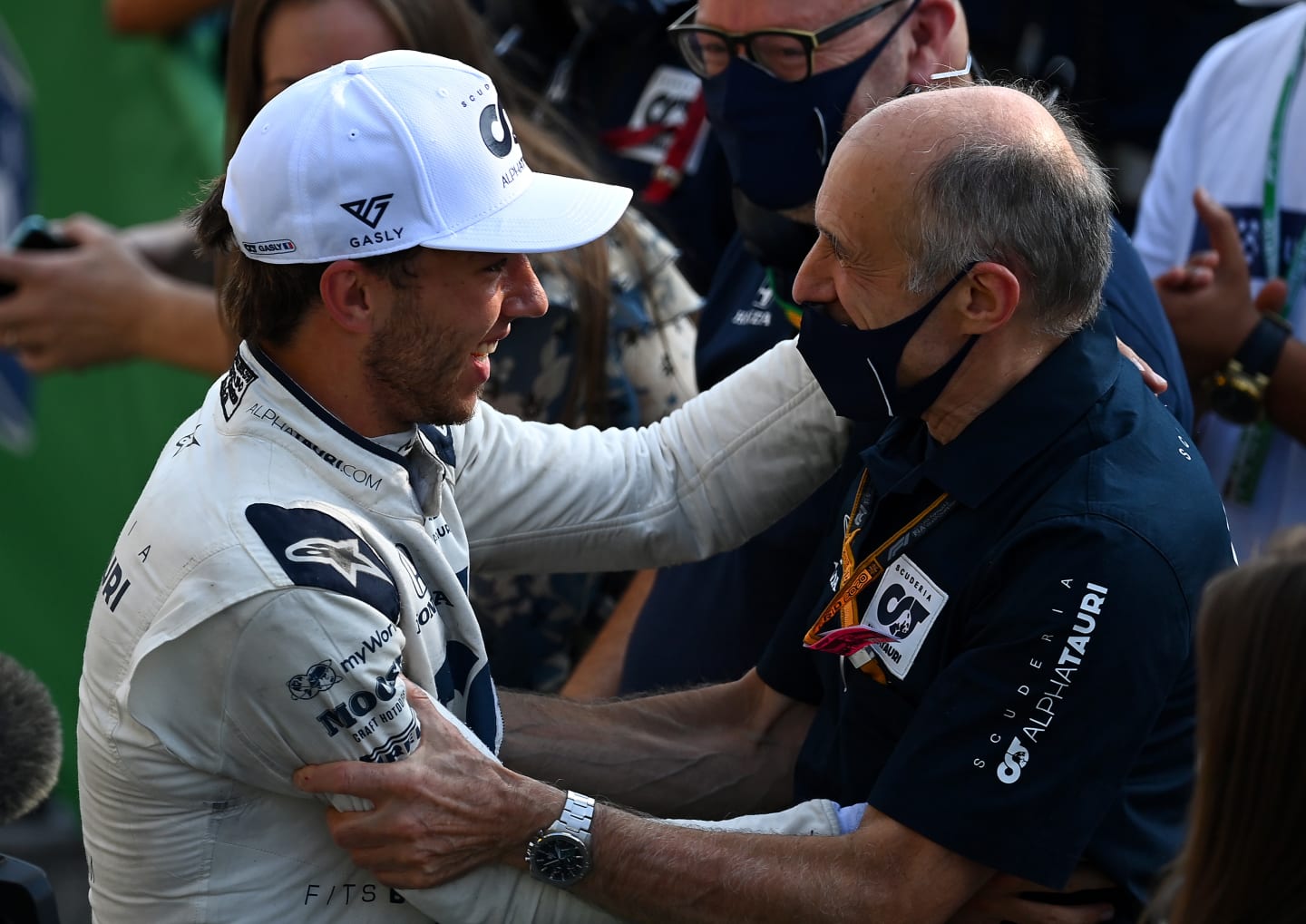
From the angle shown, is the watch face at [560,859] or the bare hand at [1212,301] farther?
the bare hand at [1212,301]

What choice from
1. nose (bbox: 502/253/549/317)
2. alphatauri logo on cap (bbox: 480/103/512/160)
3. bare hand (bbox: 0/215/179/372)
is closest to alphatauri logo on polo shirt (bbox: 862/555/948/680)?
nose (bbox: 502/253/549/317)

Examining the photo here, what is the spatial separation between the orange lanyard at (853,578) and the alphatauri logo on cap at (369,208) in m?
0.82

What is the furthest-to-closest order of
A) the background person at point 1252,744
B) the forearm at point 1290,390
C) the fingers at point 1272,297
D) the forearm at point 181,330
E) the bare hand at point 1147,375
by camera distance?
the forearm at point 181,330
the fingers at point 1272,297
the forearm at point 1290,390
the bare hand at point 1147,375
the background person at point 1252,744

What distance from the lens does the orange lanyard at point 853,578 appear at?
205cm

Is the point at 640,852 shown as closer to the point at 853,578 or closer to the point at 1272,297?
the point at 853,578

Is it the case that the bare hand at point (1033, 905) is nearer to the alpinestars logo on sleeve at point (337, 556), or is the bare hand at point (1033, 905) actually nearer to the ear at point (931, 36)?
the alpinestars logo on sleeve at point (337, 556)

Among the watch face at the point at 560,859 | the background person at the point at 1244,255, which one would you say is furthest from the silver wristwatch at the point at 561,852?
the background person at the point at 1244,255

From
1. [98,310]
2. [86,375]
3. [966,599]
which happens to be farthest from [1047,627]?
[86,375]

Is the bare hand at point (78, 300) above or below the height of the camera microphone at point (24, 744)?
below

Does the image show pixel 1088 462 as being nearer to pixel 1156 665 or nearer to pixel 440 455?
pixel 1156 665

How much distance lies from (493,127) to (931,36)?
1.08 meters

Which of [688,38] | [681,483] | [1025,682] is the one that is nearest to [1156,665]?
[1025,682]

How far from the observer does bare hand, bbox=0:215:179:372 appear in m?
3.64

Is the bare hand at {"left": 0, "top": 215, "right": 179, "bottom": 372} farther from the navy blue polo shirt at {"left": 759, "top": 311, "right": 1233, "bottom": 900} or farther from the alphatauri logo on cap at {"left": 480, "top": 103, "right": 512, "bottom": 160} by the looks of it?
the navy blue polo shirt at {"left": 759, "top": 311, "right": 1233, "bottom": 900}
